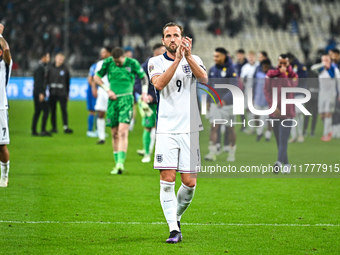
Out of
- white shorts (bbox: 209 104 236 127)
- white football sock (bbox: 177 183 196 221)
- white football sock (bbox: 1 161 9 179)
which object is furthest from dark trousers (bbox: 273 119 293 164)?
white football sock (bbox: 177 183 196 221)

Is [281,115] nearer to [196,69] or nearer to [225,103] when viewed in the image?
[225,103]

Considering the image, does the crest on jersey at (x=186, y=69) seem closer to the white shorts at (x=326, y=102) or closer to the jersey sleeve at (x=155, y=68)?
the jersey sleeve at (x=155, y=68)

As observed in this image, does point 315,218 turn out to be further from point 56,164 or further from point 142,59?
point 142,59

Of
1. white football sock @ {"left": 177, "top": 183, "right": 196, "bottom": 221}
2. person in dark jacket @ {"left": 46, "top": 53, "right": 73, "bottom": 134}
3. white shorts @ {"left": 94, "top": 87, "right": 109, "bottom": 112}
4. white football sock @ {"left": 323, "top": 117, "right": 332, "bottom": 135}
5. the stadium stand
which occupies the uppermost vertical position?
the stadium stand

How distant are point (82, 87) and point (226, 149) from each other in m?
19.2

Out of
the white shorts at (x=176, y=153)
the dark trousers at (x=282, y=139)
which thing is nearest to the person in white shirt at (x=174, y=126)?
the white shorts at (x=176, y=153)

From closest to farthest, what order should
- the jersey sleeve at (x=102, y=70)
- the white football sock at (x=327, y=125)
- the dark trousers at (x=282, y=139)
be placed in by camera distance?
the dark trousers at (x=282, y=139)
the jersey sleeve at (x=102, y=70)
the white football sock at (x=327, y=125)

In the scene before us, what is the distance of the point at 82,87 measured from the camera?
32.9 meters

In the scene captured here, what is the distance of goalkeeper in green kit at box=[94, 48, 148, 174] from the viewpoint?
11.5 m

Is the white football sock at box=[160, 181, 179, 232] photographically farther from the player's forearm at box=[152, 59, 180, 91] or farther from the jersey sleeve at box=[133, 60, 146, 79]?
the jersey sleeve at box=[133, 60, 146, 79]

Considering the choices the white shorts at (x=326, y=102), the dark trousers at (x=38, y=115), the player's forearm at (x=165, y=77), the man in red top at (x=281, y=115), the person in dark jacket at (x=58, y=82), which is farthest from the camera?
the person in dark jacket at (x=58, y=82)

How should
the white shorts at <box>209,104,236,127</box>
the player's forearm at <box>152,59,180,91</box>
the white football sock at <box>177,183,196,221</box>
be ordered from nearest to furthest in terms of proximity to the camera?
the player's forearm at <box>152,59,180,91</box>, the white football sock at <box>177,183,196,221</box>, the white shorts at <box>209,104,236,127</box>

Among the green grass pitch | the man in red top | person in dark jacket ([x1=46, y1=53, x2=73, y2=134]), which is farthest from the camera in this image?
person in dark jacket ([x1=46, y1=53, x2=73, y2=134])

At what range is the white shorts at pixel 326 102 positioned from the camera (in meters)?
15.8
